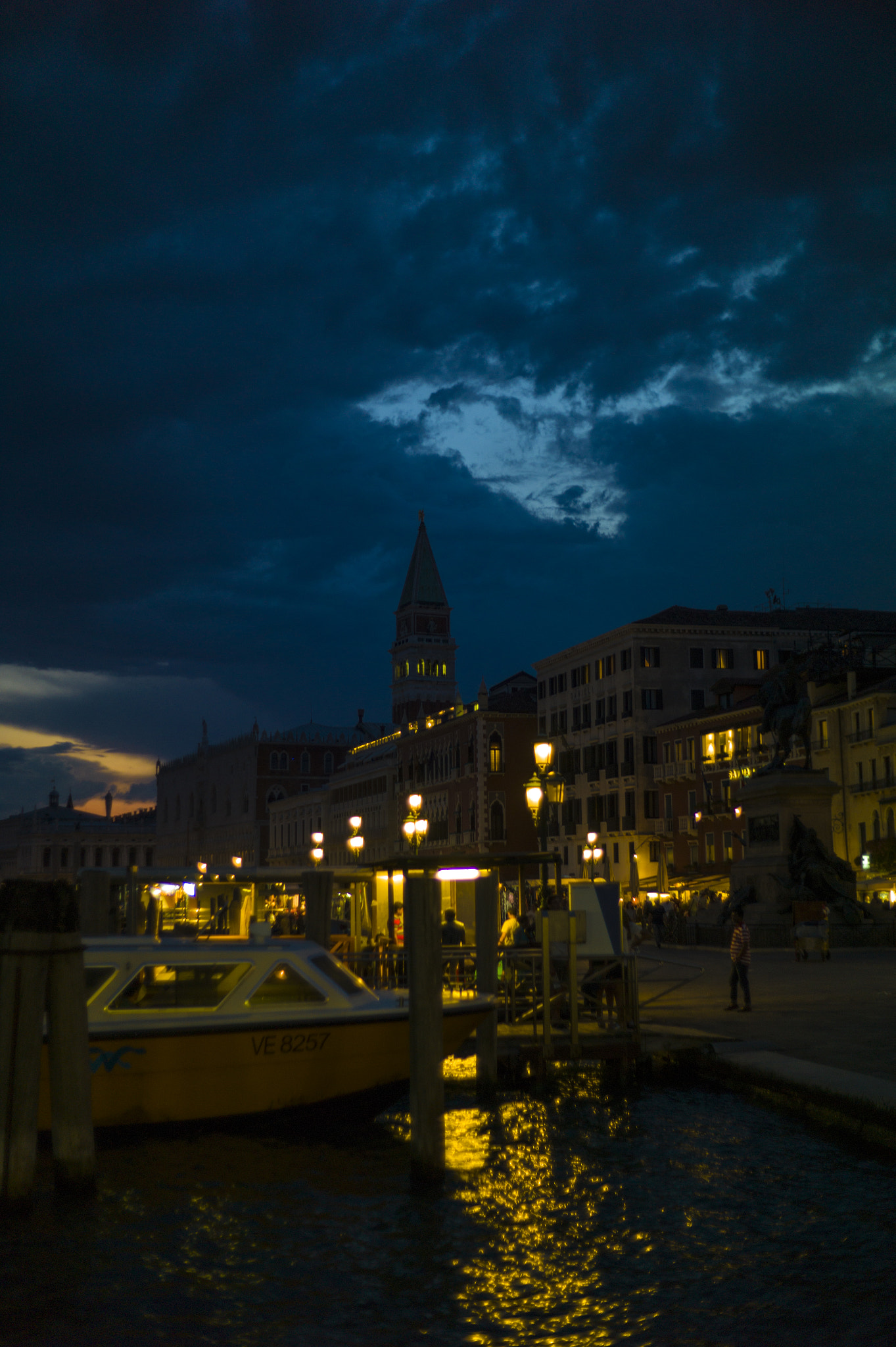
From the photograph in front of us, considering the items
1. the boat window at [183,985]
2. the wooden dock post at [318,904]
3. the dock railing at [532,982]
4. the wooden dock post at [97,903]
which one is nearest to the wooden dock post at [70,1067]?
the boat window at [183,985]

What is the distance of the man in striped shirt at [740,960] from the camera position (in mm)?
20375

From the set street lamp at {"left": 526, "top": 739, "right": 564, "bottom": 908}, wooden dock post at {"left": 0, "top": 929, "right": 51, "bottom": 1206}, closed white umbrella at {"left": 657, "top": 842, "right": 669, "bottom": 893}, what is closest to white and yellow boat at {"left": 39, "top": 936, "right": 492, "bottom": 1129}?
wooden dock post at {"left": 0, "top": 929, "right": 51, "bottom": 1206}

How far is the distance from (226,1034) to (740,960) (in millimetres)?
9563

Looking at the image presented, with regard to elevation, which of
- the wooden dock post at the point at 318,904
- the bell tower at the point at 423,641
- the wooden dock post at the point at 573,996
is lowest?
the wooden dock post at the point at 573,996

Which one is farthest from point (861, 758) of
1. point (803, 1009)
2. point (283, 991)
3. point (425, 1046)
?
point (425, 1046)

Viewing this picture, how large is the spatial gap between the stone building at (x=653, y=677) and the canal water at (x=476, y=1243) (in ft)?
188

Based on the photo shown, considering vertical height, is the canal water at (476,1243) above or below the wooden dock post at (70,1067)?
below

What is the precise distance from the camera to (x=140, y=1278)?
10.1m

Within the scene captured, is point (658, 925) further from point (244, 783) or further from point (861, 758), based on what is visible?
point (244, 783)

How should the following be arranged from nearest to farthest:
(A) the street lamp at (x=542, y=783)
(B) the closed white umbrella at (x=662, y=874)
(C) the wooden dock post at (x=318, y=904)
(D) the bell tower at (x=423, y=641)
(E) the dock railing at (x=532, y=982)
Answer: (E) the dock railing at (x=532, y=982) < (C) the wooden dock post at (x=318, y=904) < (A) the street lamp at (x=542, y=783) < (B) the closed white umbrella at (x=662, y=874) < (D) the bell tower at (x=423, y=641)

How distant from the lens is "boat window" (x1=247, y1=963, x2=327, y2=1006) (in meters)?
14.5

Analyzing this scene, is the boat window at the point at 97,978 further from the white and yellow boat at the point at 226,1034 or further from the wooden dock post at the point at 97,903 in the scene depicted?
the wooden dock post at the point at 97,903

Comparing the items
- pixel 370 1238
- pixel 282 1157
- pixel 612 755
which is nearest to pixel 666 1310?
pixel 370 1238

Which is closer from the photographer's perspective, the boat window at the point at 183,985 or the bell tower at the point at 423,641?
the boat window at the point at 183,985
